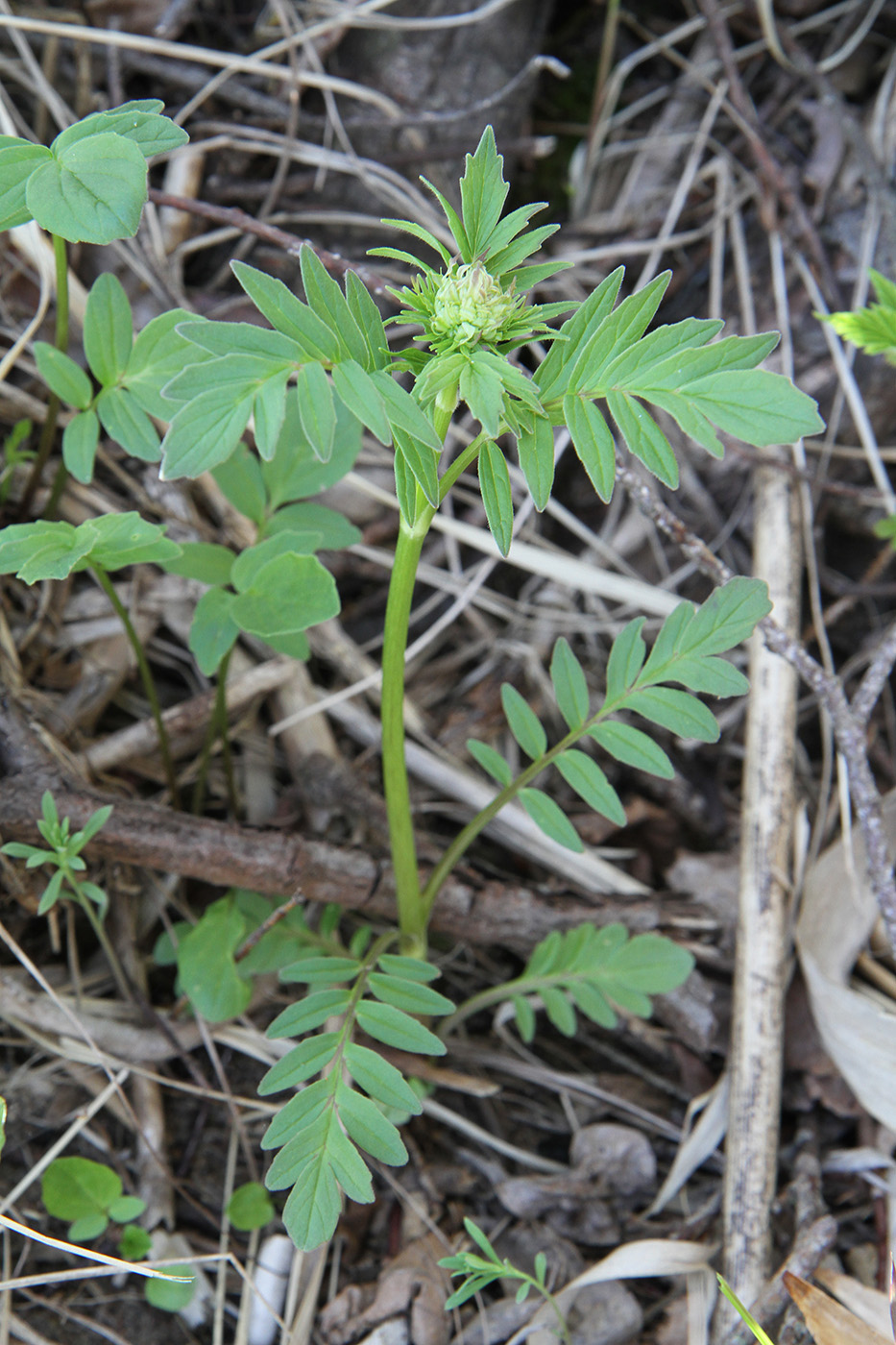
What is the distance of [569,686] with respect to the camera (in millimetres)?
1787

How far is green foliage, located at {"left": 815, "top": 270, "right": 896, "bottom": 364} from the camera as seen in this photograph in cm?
180

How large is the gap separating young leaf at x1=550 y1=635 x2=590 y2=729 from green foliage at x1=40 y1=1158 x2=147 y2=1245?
114 cm

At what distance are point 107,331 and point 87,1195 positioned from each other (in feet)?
4.97

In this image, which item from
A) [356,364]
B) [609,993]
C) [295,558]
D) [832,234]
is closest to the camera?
[356,364]

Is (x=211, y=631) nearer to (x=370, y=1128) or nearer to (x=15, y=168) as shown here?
(x=15, y=168)

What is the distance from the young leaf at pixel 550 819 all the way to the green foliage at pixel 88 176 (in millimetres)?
1065

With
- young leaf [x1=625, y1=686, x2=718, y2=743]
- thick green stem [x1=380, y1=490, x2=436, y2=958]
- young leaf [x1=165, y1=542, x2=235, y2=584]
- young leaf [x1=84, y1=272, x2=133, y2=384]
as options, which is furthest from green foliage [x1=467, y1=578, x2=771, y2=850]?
young leaf [x1=84, y1=272, x2=133, y2=384]

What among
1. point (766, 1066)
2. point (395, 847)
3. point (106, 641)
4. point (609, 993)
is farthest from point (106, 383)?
point (766, 1066)

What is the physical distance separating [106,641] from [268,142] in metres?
1.31

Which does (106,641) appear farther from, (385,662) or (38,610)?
(385,662)

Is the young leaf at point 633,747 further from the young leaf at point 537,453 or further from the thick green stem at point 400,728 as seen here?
the young leaf at point 537,453

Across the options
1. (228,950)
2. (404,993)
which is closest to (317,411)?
(404,993)

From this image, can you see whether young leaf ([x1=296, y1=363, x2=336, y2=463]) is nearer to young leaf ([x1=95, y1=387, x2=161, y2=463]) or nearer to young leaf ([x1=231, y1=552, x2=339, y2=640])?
young leaf ([x1=231, y1=552, x2=339, y2=640])

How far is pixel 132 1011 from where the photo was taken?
194cm
